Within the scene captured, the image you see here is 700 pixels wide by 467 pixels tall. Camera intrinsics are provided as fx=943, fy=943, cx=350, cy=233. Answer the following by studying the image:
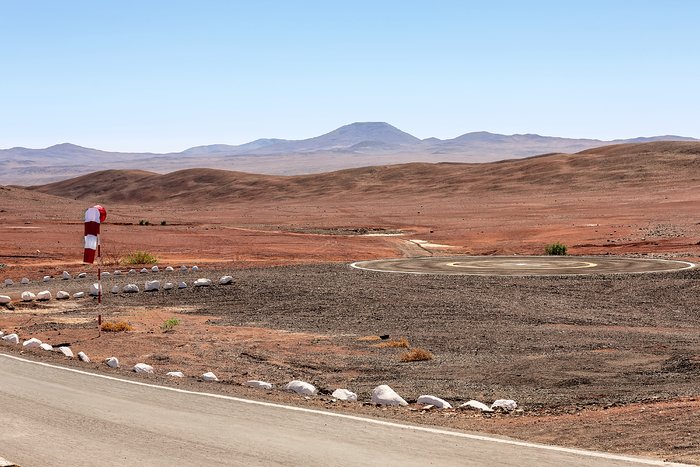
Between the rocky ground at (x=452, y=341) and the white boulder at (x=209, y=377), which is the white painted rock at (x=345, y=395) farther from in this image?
the white boulder at (x=209, y=377)

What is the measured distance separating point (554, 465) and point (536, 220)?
7084cm

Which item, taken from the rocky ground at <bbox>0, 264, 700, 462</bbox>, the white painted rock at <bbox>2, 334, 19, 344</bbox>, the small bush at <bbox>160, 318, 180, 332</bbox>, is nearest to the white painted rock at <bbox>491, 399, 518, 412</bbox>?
the rocky ground at <bbox>0, 264, 700, 462</bbox>

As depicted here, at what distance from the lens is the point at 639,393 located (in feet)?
41.1

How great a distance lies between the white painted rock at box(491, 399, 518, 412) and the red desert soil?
19 centimetres

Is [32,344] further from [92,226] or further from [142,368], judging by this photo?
[142,368]

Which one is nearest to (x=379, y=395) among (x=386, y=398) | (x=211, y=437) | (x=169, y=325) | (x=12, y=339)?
(x=386, y=398)

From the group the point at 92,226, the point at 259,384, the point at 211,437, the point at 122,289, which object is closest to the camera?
the point at 211,437

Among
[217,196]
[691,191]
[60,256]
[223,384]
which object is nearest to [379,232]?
[60,256]

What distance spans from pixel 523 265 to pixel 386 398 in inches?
927

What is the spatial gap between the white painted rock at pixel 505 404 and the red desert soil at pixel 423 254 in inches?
7.5

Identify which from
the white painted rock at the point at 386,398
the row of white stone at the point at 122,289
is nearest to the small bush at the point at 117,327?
the row of white stone at the point at 122,289

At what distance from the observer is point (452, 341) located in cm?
1898

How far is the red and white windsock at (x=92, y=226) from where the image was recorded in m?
19.4

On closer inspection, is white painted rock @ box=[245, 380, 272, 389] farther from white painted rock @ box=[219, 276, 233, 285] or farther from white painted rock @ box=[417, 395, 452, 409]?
white painted rock @ box=[219, 276, 233, 285]
